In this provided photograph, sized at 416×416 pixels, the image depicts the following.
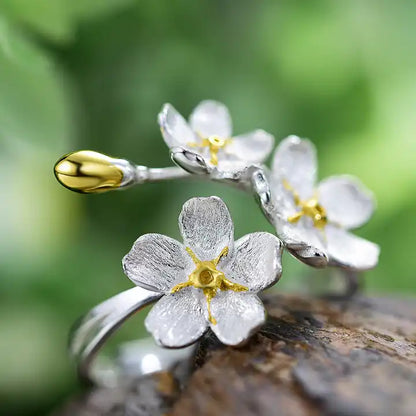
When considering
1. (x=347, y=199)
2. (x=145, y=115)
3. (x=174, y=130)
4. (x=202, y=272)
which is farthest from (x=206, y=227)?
(x=145, y=115)

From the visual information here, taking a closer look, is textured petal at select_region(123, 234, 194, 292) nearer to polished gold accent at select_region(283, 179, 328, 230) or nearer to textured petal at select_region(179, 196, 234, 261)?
textured petal at select_region(179, 196, 234, 261)

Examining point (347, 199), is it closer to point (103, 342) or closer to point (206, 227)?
point (206, 227)

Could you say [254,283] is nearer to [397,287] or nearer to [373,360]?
[373,360]

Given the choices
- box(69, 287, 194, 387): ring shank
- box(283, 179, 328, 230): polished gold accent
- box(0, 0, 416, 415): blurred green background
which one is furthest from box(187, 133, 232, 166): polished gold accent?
box(0, 0, 416, 415): blurred green background

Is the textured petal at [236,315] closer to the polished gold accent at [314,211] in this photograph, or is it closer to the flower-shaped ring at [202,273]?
the flower-shaped ring at [202,273]

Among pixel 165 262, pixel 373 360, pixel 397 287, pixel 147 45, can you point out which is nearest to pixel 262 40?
pixel 147 45
